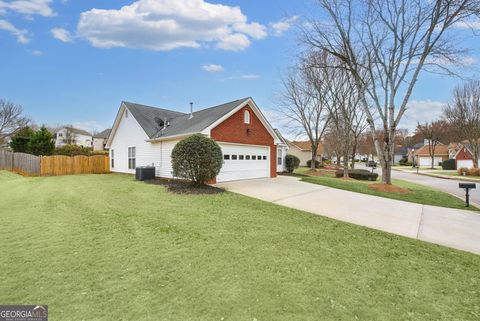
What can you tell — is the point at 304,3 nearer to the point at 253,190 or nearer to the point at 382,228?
the point at 253,190

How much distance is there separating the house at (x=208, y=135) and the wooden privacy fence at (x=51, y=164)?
1922 millimetres

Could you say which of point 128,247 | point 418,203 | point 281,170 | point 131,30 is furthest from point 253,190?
point 281,170

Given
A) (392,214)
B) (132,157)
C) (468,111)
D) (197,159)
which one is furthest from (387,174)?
(468,111)

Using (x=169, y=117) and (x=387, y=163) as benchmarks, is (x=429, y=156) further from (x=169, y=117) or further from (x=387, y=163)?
(x=169, y=117)

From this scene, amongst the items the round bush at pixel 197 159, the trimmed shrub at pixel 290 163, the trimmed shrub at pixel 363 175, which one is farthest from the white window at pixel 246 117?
the trimmed shrub at pixel 363 175

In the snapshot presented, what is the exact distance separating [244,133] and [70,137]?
54.4 metres

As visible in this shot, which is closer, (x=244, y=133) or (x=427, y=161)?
(x=244, y=133)

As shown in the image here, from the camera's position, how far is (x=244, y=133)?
15016 mm

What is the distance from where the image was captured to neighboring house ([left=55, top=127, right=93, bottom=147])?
180 ft

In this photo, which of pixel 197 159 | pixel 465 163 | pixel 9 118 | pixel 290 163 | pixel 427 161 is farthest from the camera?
pixel 427 161

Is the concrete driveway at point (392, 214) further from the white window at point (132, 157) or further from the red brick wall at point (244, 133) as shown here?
the white window at point (132, 157)

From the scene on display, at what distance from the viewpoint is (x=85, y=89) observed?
2019 centimetres

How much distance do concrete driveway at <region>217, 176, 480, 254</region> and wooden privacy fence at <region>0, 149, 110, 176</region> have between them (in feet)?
48.8

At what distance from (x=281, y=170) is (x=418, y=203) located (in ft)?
50.4
